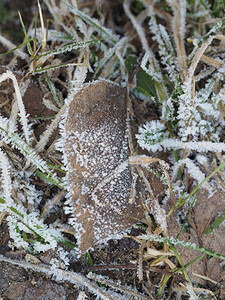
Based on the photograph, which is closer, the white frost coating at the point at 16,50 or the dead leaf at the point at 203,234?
the dead leaf at the point at 203,234

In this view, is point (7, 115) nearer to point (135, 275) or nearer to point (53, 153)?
point (53, 153)

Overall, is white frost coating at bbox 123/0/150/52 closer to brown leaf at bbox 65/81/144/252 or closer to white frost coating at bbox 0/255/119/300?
brown leaf at bbox 65/81/144/252

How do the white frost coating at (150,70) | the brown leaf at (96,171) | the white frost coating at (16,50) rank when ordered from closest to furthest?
the brown leaf at (96,171)
the white frost coating at (150,70)
the white frost coating at (16,50)

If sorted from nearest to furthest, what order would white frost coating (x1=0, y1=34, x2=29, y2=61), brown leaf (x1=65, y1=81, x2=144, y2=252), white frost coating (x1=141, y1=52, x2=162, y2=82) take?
1. brown leaf (x1=65, y1=81, x2=144, y2=252)
2. white frost coating (x1=141, y1=52, x2=162, y2=82)
3. white frost coating (x1=0, y1=34, x2=29, y2=61)

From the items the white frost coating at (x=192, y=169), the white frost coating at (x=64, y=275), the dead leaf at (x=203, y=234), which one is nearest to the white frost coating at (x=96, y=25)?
the white frost coating at (x=192, y=169)

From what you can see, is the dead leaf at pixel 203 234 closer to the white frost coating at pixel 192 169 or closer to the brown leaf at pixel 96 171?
the white frost coating at pixel 192 169

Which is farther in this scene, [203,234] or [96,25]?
[96,25]

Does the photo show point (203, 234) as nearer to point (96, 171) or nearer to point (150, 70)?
point (96, 171)

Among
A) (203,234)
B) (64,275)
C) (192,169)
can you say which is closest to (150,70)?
(192,169)

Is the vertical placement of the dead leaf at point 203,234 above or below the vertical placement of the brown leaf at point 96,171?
below

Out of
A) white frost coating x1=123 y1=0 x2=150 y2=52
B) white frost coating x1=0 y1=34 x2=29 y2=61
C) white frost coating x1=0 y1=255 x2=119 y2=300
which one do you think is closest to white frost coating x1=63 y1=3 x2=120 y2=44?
white frost coating x1=123 y1=0 x2=150 y2=52
